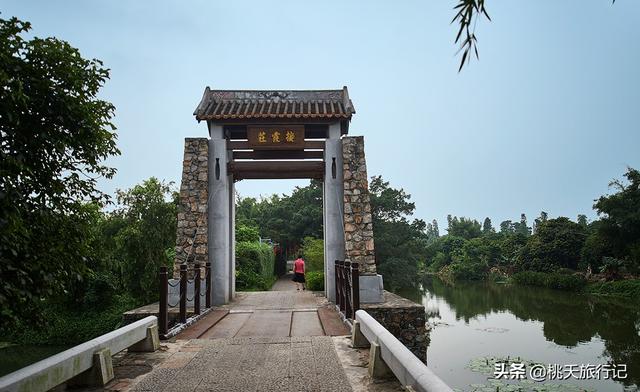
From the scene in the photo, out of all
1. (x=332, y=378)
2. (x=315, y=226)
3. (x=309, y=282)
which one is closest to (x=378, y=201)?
(x=315, y=226)

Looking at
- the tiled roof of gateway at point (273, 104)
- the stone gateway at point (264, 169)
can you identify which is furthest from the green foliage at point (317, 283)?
the tiled roof of gateway at point (273, 104)

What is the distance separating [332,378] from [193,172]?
282 inches

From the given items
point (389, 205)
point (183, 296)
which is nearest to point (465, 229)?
point (389, 205)

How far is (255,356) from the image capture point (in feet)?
16.2

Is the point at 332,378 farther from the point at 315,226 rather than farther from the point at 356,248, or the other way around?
the point at 315,226

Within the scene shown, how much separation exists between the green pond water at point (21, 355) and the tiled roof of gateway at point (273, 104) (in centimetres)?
1071

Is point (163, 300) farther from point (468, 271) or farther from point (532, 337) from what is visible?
point (468, 271)

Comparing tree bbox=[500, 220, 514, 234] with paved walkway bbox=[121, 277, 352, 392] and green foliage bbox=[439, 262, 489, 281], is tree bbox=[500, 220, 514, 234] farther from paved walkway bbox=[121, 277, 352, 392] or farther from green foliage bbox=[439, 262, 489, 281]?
paved walkway bbox=[121, 277, 352, 392]

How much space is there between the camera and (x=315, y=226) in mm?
26938

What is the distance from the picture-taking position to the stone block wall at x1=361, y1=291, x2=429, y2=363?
7.55 metres

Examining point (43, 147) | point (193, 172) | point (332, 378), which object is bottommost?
point (332, 378)

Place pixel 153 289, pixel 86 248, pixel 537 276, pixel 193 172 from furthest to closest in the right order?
pixel 537 276
pixel 153 289
pixel 193 172
pixel 86 248

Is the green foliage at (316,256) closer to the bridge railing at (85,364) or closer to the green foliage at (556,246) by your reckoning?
the bridge railing at (85,364)

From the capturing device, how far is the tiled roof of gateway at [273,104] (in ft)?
33.9
